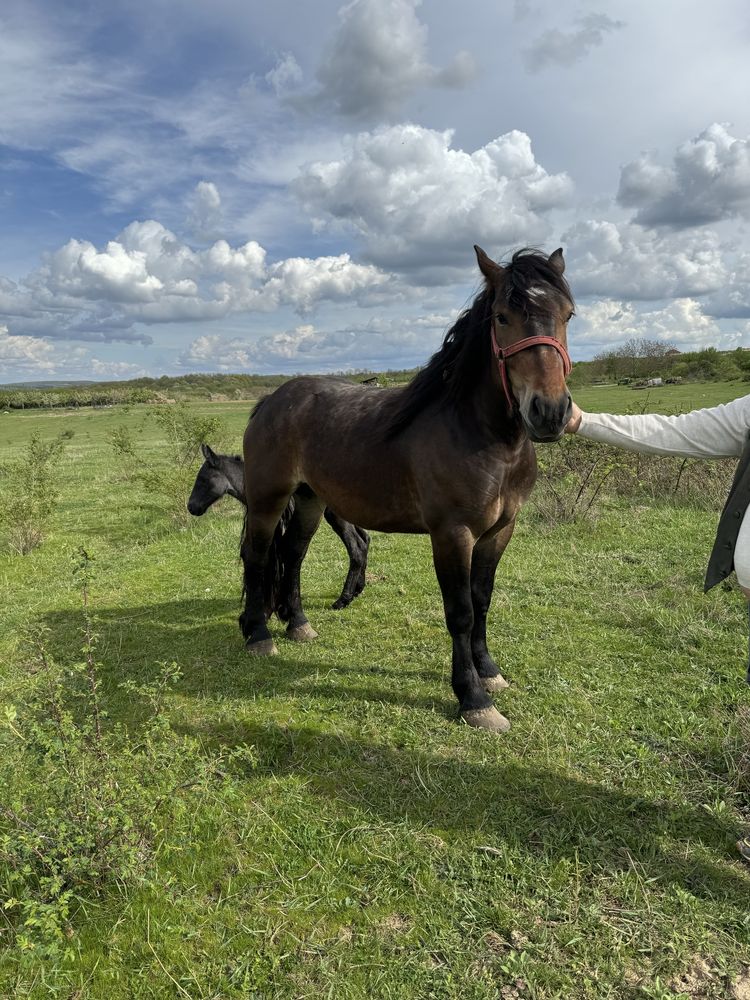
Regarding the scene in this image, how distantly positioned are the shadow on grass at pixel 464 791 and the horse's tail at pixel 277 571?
0.81 meters

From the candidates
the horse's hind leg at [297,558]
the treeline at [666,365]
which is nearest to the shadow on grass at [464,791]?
the horse's hind leg at [297,558]

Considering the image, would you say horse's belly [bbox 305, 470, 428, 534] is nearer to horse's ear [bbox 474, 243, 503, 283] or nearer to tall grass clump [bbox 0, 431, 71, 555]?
horse's ear [bbox 474, 243, 503, 283]

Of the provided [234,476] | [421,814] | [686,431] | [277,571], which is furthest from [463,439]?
[234,476]

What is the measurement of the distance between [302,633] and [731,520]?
3960mm

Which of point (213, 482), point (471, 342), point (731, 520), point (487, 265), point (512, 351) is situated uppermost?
point (487, 265)

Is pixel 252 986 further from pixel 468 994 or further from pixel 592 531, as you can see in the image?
pixel 592 531

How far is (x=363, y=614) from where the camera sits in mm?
5918

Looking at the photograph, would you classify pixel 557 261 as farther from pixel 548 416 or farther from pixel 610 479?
pixel 610 479

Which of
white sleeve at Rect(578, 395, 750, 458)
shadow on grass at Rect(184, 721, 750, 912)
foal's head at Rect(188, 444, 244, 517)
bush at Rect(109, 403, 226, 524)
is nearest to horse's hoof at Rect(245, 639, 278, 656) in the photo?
shadow on grass at Rect(184, 721, 750, 912)

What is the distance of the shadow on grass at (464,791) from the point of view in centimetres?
260

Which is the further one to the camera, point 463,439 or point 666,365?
point 666,365

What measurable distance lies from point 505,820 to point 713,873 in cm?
89

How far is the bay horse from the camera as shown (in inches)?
117

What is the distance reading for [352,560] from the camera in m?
6.29
